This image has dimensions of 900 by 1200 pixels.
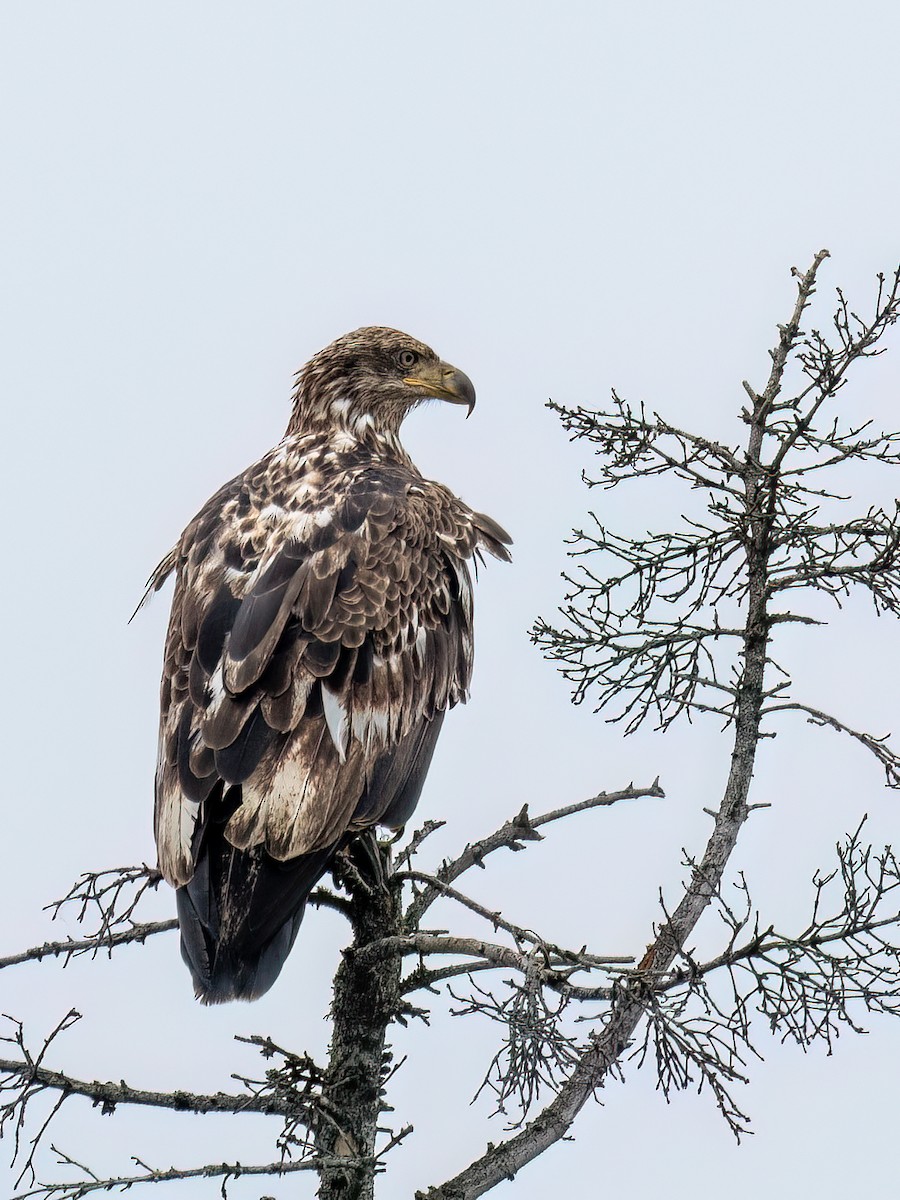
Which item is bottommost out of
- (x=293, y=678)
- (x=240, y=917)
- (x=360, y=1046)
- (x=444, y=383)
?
(x=360, y=1046)

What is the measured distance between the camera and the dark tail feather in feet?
19.9

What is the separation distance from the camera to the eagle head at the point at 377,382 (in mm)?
8906

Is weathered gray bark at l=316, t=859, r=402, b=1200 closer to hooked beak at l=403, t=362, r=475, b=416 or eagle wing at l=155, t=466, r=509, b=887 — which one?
eagle wing at l=155, t=466, r=509, b=887

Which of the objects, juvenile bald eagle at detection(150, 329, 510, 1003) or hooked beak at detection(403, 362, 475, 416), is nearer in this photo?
juvenile bald eagle at detection(150, 329, 510, 1003)

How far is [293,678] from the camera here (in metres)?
6.68

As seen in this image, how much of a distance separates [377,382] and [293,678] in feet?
8.91

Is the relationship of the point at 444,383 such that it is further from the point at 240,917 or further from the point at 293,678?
the point at 240,917

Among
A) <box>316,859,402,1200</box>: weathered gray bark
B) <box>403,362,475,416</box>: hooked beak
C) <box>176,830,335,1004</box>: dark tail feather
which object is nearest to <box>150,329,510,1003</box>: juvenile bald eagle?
<box>176,830,335,1004</box>: dark tail feather

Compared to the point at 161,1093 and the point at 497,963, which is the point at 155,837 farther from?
the point at 497,963

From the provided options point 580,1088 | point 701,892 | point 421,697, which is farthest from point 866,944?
point 421,697

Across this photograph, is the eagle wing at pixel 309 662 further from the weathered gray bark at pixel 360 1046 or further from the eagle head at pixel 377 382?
the eagle head at pixel 377 382

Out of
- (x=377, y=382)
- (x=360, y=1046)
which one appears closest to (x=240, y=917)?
(x=360, y=1046)

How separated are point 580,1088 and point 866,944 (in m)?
1.21

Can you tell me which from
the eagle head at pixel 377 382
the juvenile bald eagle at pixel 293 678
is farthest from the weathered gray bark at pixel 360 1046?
the eagle head at pixel 377 382
